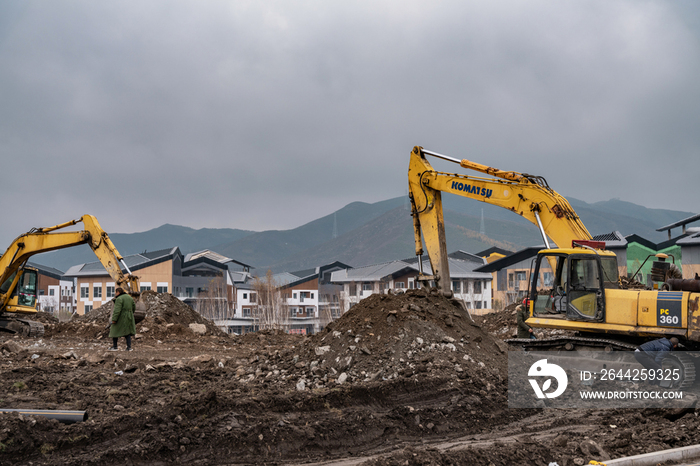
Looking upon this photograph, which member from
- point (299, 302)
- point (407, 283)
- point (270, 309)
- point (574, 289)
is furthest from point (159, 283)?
point (574, 289)

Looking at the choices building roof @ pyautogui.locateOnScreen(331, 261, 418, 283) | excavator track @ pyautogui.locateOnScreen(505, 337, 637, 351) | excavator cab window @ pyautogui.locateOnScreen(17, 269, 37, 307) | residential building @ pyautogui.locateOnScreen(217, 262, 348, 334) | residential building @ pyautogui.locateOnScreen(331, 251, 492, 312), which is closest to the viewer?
excavator track @ pyautogui.locateOnScreen(505, 337, 637, 351)

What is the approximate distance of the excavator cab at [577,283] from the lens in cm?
1188

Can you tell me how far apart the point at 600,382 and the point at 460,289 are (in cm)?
4808

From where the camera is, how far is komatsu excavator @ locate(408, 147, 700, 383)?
1104 centimetres

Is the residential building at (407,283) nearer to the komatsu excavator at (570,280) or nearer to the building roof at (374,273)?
the building roof at (374,273)

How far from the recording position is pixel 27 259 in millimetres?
21672

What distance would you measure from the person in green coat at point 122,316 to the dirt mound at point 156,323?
5.24 m

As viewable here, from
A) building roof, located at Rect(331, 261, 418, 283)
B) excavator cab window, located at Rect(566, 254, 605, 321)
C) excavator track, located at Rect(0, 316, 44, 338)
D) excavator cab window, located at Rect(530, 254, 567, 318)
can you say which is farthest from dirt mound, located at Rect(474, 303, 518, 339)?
building roof, located at Rect(331, 261, 418, 283)

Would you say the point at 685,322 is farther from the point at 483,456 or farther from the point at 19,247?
the point at 19,247

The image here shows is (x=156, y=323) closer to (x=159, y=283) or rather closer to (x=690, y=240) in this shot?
(x=690, y=240)

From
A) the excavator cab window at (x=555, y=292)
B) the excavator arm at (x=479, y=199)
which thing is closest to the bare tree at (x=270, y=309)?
the excavator arm at (x=479, y=199)

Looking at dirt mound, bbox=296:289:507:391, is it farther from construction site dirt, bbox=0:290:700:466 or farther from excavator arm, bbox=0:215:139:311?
excavator arm, bbox=0:215:139:311

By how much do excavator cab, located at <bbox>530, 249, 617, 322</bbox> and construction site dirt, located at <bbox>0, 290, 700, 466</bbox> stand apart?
1643mm

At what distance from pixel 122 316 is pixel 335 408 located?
29.1 ft
